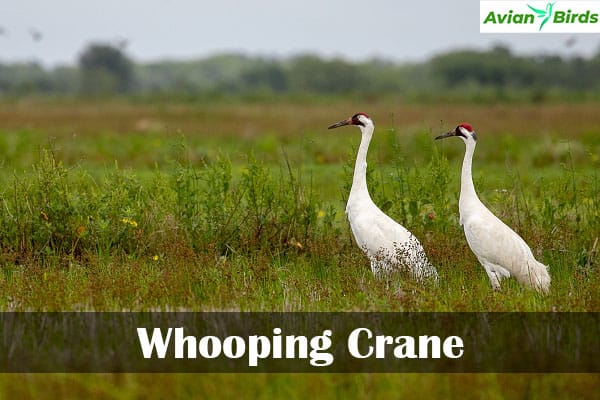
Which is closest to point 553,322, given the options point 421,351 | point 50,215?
point 421,351

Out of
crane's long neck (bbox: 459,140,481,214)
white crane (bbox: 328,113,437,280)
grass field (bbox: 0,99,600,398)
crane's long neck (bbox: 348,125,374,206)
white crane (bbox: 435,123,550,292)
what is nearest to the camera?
grass field (bbox: 0,99,600,398)

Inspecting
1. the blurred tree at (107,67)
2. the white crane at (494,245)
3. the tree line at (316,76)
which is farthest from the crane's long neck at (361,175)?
the blurred tree at (107,67)

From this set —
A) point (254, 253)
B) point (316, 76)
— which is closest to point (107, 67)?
point (316, 76)

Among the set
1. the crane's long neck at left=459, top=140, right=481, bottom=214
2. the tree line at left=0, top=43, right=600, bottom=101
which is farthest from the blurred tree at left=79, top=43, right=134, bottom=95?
the crane's long neck at left=459, top=140, right=481, bottom=214

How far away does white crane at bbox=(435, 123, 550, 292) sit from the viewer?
873 centimetres

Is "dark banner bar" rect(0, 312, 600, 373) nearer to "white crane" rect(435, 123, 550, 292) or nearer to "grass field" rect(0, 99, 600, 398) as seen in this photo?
"grass field" rect(0, 99, 600, 398)

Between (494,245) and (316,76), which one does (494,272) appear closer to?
(494,245)

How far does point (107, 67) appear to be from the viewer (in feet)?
412

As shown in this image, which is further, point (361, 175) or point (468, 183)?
point (361, 175)

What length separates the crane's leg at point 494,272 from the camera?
8.94 meters

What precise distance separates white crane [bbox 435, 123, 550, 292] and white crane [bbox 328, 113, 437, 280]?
579 millimetres

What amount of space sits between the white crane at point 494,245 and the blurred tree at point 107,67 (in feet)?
346

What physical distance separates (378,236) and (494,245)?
124 cm

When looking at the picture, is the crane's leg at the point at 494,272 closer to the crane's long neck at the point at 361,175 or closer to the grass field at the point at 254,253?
the grass field at the point at 254,253
